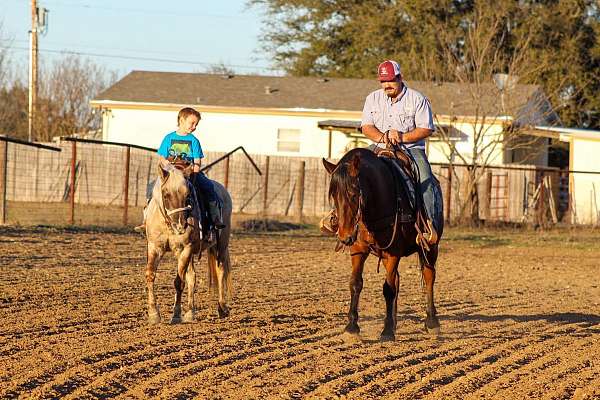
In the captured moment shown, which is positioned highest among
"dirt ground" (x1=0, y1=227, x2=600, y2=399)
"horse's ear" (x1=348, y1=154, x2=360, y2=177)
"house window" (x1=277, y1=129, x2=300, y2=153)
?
"house window" (x1=277, y1=129, x2=300, y2=153)

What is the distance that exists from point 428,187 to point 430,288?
1.09m

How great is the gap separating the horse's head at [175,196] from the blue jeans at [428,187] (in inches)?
88.2

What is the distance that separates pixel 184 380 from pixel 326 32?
47.3 metres

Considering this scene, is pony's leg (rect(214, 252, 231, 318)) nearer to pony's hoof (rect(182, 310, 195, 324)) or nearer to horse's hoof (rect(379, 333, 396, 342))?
pony's hoof (rect(182, 310, 195, 324))

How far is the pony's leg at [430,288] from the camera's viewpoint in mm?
10844

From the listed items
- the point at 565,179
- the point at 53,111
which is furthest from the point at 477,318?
the point at 53,111

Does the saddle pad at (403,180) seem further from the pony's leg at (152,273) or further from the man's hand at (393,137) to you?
the pony's leg at (152,273)

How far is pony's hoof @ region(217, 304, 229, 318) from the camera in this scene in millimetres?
11656

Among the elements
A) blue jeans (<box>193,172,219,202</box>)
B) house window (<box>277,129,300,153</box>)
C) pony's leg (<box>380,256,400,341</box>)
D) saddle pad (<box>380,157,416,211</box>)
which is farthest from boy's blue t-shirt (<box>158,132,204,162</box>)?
house window (<box>277,129,300,153</box>)

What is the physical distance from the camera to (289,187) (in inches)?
1421

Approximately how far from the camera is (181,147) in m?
11.4

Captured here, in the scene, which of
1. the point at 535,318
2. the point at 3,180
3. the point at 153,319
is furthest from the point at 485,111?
the point at 153,319

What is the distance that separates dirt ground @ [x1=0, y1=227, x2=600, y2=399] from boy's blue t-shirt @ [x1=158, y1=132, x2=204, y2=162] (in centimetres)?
173

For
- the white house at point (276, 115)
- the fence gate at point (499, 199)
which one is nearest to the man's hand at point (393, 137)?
the fence gate at point (499, 199)
